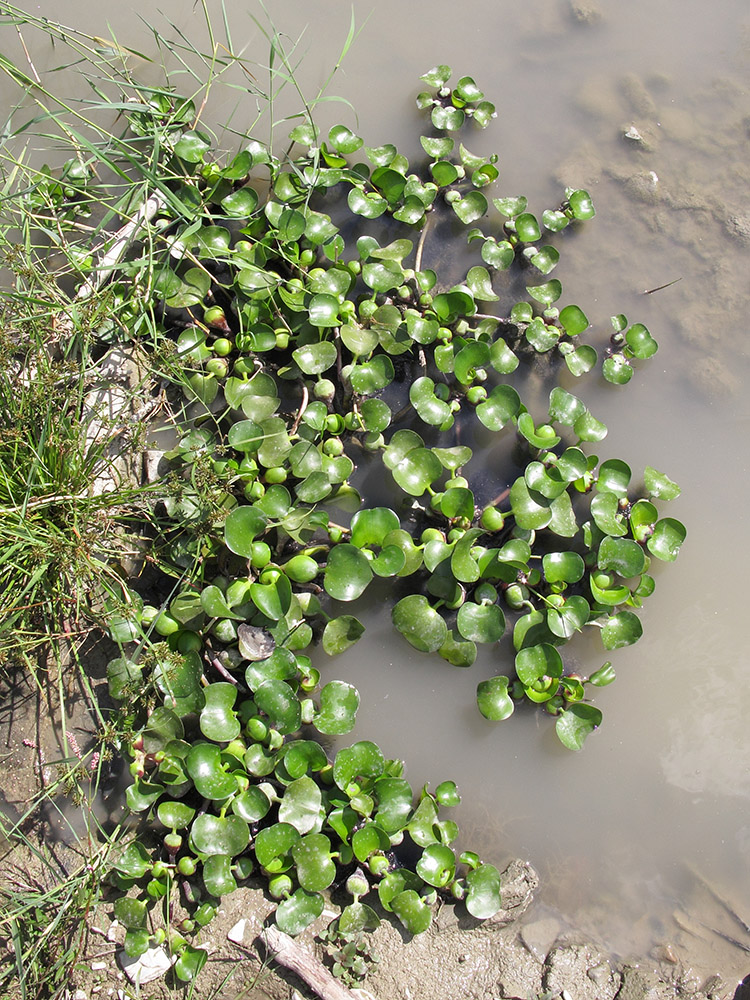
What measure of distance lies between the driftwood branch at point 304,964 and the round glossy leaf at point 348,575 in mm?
992

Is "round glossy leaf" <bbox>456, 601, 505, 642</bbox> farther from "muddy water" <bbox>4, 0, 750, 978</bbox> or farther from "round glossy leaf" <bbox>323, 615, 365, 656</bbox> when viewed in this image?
"round glossy leaf" <bbox>323, 615, 365, 656</bbox>

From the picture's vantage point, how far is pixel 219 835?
216 cm

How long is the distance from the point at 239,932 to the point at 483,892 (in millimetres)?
735

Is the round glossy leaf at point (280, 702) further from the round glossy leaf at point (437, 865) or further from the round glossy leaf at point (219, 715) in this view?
the round glossy leaf at point (437, 865)

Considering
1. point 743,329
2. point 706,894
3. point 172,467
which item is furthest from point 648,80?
point 706,894

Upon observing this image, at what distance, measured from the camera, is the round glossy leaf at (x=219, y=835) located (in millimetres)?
2150

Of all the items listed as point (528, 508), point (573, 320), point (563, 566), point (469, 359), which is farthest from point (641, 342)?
point (563, 566)

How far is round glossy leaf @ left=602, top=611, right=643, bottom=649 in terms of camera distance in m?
2.40

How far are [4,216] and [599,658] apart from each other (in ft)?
8.34

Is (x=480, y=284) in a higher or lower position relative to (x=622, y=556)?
higher

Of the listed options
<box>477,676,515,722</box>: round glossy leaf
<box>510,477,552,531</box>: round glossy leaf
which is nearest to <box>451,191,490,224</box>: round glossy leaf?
<box>510,477,552,531</box>: round glossy leaf

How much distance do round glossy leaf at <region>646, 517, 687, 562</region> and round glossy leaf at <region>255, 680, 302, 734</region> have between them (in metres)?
1.27

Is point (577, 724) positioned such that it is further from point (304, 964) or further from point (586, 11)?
point (586, 11)

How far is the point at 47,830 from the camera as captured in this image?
7.54ft
